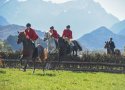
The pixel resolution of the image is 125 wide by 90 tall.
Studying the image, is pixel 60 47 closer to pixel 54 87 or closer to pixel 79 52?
pixel 79 52

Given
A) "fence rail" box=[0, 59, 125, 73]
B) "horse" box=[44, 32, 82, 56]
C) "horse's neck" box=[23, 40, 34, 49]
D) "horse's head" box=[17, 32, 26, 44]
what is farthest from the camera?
"fence rail" box=[0, 59, 125, 73]

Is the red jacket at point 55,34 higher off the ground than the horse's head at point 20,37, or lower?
higher

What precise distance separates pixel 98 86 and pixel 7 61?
770 inches

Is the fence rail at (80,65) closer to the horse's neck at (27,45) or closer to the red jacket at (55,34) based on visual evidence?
the red jacket at (55,34)

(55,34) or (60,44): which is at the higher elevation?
(55,34)

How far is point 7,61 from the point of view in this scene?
132 ft

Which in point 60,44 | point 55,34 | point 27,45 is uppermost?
point 55,34

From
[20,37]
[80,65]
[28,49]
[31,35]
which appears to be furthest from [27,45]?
[80,65]

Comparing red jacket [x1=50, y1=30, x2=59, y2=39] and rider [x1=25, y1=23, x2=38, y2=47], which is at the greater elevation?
red jacket [x1=50, y1=30, x2=59, y2=39]

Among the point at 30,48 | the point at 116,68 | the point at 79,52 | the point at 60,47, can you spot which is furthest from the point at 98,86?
the point at 79,52

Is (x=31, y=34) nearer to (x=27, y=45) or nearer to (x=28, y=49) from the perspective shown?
(x=27, y=45)

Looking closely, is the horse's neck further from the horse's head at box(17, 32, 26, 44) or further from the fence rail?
the fence rail

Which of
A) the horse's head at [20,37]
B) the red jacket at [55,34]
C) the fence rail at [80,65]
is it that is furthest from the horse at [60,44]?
the horse's head at [20,37]

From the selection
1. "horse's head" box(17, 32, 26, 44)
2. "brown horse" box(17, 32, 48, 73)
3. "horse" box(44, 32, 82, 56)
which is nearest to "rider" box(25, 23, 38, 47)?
"brown horse" box(17, 32, 48, 73)
